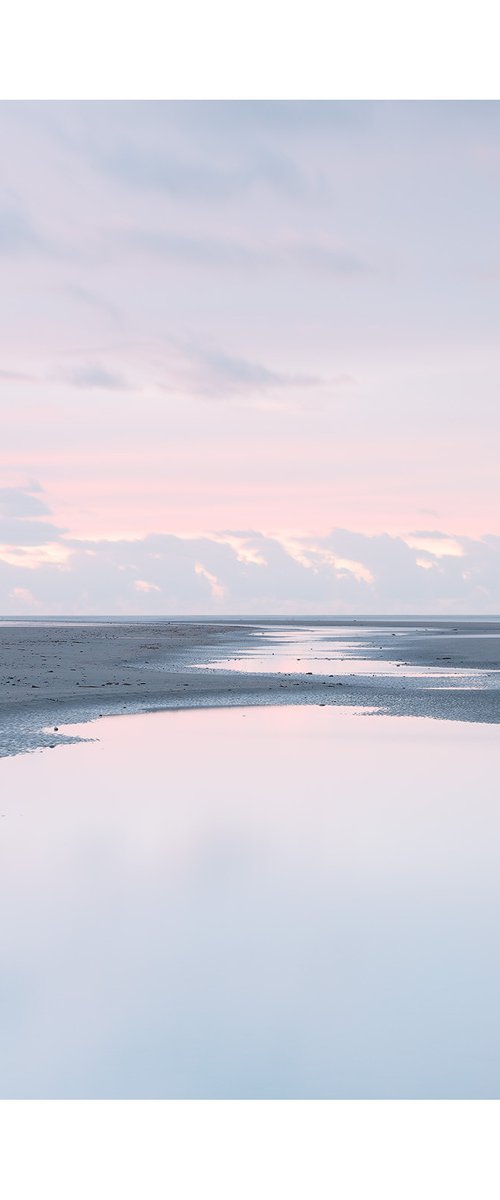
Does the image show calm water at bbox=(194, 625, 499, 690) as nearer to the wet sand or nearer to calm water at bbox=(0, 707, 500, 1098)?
the wet sand

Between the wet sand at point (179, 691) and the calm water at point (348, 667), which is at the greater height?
the calm water at point (348, 667)

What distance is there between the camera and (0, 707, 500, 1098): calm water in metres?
6.93

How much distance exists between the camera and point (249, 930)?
9484 millimetres

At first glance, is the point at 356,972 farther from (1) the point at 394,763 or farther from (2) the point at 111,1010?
(1) the point at 394,763

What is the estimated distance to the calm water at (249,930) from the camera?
693cm

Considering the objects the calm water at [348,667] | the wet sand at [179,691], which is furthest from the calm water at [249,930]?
the calm water at [348,667]

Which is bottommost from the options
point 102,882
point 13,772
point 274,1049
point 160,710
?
point 274,1049

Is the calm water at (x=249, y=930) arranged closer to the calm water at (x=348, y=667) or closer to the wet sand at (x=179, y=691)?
the wet sand at (x=179, y=691)

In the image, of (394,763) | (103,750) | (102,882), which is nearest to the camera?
(102,882)

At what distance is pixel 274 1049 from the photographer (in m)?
7.05

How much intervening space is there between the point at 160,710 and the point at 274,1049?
2011 centimetres

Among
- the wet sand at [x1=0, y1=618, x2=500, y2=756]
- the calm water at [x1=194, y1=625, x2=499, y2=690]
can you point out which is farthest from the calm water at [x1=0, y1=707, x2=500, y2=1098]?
the calm water at [x1=194, y1=625, x2=499, y2=690]

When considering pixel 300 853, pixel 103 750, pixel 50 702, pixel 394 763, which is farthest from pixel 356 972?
pixel 50 702

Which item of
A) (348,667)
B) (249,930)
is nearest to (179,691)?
(348,667)
